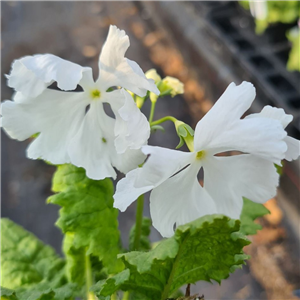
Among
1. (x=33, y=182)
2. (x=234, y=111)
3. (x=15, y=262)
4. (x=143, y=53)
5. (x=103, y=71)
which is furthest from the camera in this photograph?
(x=143, y=53)

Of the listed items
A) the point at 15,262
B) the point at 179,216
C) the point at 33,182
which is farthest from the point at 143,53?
the point at 179,216

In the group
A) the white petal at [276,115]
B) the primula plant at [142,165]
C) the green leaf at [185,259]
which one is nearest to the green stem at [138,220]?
the primula plant at [142,165]

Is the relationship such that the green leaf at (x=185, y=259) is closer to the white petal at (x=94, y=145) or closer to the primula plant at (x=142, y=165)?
the primula plant at (x=142, y=165)

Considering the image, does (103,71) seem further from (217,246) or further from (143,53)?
(143,53)

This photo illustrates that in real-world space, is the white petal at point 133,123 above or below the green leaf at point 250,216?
above

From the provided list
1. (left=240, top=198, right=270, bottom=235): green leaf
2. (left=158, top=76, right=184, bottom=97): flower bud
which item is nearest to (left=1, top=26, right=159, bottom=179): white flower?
(left=158, top=76, right=184, bottom=97): flower bud

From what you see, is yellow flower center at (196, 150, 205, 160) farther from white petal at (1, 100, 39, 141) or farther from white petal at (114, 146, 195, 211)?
white petal at (1, 100, 39, 141)

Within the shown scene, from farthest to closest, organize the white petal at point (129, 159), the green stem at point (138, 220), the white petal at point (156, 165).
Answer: the green stem at point (138, 220) → the white petal at point (129, 159) → the white petal at point (156, 165)

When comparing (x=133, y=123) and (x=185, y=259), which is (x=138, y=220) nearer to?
(x=185, y=259)
